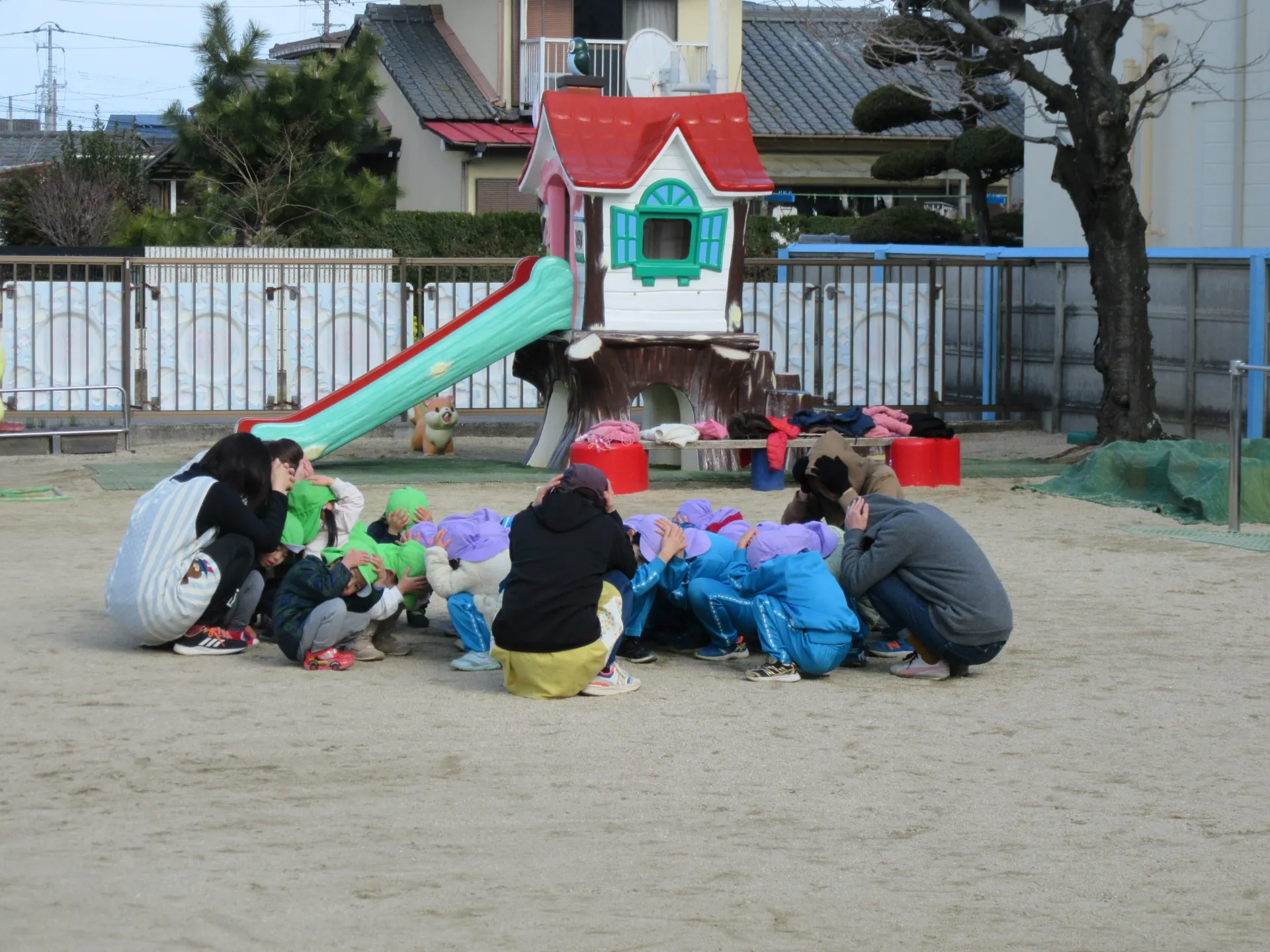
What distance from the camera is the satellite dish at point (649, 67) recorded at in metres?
16.9

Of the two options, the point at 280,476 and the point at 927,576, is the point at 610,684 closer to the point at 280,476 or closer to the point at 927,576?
the point at 927,576

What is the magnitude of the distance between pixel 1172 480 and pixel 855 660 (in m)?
5.77

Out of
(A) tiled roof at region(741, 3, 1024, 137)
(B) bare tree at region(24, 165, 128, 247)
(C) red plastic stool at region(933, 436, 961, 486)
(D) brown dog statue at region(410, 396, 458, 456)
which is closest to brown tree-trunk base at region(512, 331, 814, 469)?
(D) brown dog statue at region(410, 396, 458, 456)

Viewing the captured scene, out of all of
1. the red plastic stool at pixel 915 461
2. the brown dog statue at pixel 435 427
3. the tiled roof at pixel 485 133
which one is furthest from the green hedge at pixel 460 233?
the red plastic stool at pixel 915 461

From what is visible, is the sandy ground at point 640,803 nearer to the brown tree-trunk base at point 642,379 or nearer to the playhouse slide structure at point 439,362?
the playhouse slide structure at point 439,362

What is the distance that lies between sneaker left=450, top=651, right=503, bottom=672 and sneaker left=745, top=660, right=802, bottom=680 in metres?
1.12

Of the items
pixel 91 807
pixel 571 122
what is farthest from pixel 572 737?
pixel 571 122

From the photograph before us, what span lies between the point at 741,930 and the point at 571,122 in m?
11.6

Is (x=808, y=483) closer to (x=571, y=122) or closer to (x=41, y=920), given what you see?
(x=41, y=920)

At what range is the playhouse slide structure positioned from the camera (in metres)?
13.7

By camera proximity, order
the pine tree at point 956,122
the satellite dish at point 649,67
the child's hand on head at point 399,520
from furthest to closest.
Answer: the pine tree at point 956,122 → the satellite dish at point 649,67 → the child's hand on head at point 399,520

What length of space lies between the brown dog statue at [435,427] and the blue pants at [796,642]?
9.10 m

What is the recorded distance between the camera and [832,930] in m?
4.25

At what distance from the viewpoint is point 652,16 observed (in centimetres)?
3356
